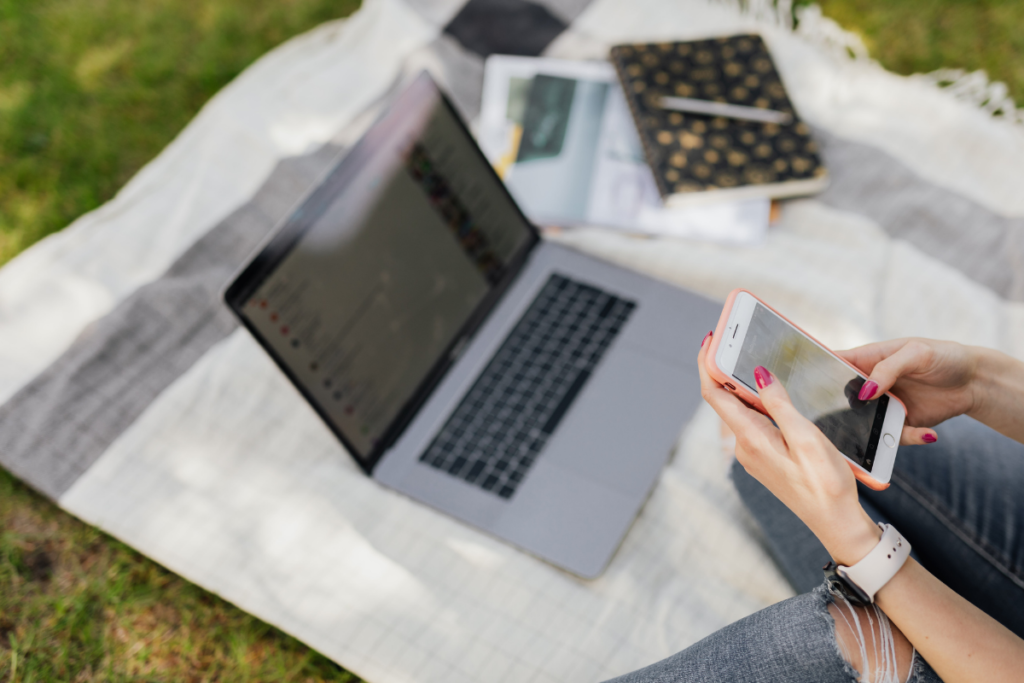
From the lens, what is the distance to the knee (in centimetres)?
65

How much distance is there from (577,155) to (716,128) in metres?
0.27

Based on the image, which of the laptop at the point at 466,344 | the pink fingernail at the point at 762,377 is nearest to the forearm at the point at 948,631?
the pink fingernail at the point at 762,377

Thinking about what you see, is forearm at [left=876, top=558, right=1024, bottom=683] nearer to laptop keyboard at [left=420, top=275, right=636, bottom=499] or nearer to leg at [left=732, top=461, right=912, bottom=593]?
leg at [left=732, top=461, right=912, bottom=593]

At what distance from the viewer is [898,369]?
0.75 metres

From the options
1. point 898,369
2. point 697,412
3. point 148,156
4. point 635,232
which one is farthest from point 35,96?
point 898,369

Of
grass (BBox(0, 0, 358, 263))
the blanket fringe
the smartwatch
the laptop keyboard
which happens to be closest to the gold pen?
the blanket fringe

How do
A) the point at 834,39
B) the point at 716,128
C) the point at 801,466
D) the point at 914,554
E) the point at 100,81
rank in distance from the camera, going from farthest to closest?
the point at 100,81
the point at 834,39
the point at 716,128
the point at 914,554
the point at 801,466

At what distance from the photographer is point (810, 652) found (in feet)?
2.14

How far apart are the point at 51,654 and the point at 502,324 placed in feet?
2.68

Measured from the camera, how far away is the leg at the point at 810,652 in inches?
25.6

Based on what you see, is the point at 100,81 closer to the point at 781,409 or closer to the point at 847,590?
the point at 781,409

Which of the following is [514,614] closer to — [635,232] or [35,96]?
[635,232]

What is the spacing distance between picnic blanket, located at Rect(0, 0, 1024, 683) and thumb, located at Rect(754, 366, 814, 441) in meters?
0.40

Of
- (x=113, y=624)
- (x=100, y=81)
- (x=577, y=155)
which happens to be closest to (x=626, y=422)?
(x=577, y=155)
